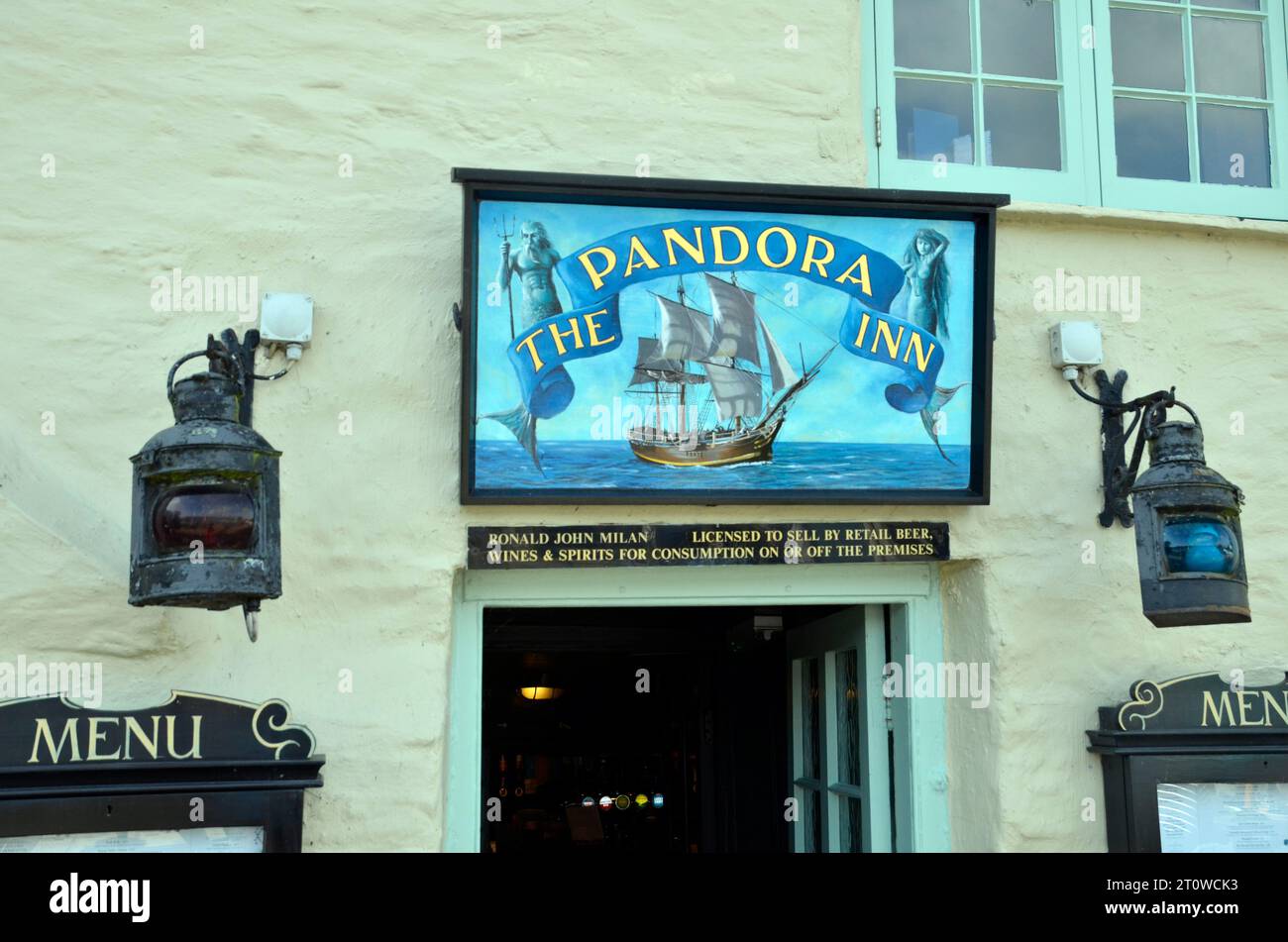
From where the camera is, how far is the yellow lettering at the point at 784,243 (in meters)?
4.27

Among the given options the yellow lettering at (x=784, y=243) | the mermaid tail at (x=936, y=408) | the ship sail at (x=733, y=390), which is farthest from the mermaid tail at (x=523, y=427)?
the mermaid tail at (x=936, y=408)

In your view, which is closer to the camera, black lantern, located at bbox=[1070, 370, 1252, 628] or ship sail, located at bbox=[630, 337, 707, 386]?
black lantern, located at bbox=[1070, 370, 1252, 628]

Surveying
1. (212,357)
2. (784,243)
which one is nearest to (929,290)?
(784,243)

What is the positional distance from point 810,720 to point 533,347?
89.3 inches

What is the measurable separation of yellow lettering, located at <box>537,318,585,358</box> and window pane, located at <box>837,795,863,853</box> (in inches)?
79.0

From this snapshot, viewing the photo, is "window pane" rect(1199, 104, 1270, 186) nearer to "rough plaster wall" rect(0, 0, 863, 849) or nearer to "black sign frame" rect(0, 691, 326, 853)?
"rough plaster wall" rect(0, 0, 863, 849)

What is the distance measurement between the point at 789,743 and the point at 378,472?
8.55 feet

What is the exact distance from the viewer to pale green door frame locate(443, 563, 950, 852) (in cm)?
420

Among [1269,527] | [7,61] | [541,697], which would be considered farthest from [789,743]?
[541,697]

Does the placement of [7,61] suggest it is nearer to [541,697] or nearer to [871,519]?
[871,519]

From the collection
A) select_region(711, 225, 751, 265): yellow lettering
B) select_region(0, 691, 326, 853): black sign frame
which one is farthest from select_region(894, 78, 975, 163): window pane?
select_region(0, 691, 326, 853): black sign frame

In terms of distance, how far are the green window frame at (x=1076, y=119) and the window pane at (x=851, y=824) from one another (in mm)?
2273

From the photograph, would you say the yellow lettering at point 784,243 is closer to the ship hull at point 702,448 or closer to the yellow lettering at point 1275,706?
the ship hull at point 702,448
